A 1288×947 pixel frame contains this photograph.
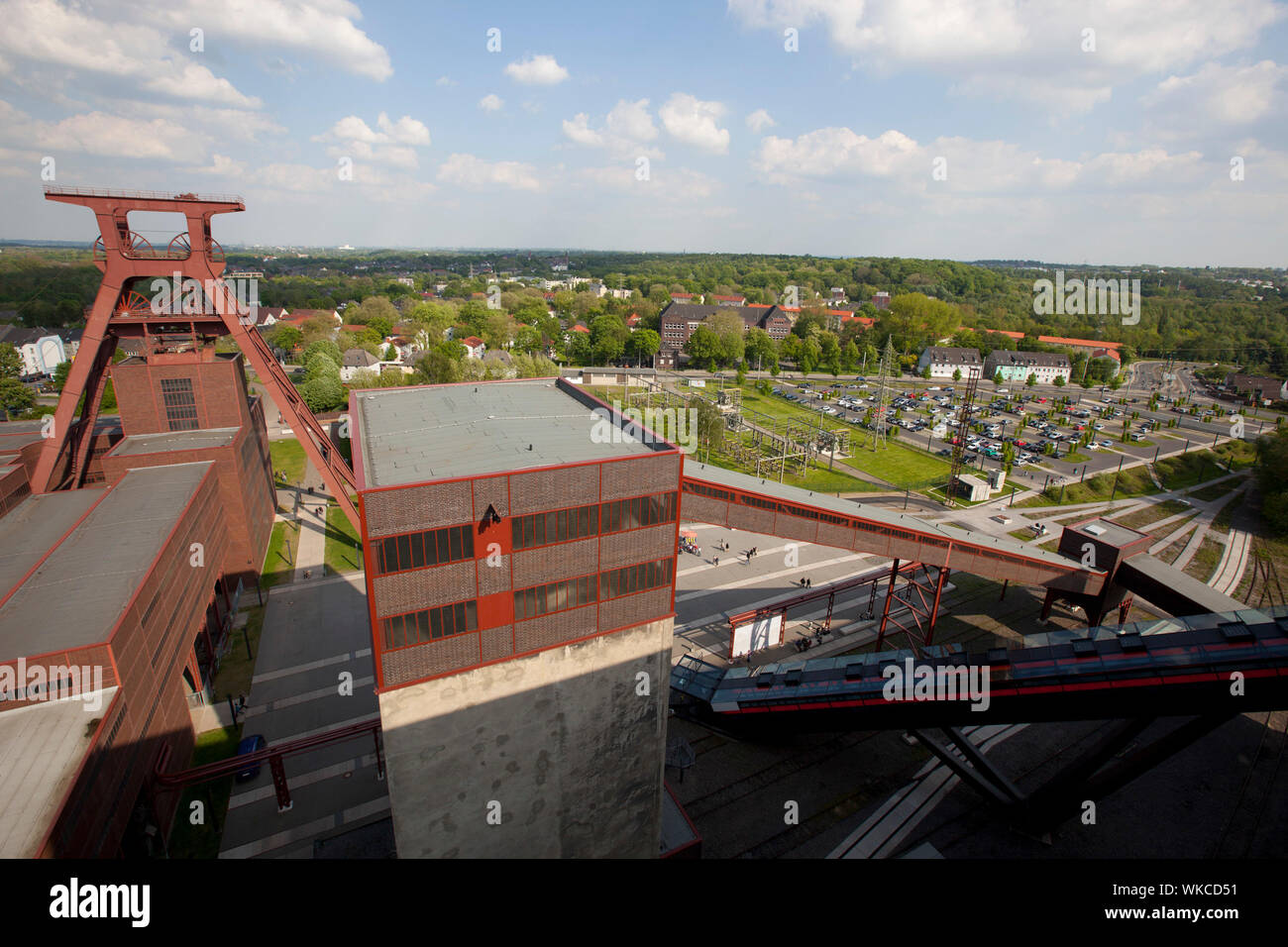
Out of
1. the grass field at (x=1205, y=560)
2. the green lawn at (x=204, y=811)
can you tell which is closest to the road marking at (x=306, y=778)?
the green lawn at (x=204, y=811)

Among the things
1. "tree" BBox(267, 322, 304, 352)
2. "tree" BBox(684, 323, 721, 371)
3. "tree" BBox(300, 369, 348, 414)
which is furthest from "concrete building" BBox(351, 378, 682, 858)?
"tree" BBox(267, 322, 304, 352)

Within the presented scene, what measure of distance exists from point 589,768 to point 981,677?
14137mm

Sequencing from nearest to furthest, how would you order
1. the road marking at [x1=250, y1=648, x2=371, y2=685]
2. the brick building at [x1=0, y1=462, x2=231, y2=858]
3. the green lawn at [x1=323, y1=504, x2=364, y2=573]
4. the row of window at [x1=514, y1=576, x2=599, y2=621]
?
the brick building at [x1=0, y1=462, x2=231, y2=858] < the row of window at [x1=514, y1=576, x2=599, y2=621] < the road marking at [x1=250, y1=648, x2=371, y2=685] < the green lawn at [x1=323, y1=504, x2=364, y2=573]

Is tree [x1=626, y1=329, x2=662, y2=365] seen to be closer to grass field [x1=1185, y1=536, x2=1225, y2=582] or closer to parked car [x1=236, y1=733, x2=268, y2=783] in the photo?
grass field [x1=1185, y1=536, x2=1225, y2=582]

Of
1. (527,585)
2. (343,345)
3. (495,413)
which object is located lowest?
(527,585)

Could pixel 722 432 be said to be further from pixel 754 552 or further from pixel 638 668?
pixel 638 668

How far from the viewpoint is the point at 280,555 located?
44.3 metres

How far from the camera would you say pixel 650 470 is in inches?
765

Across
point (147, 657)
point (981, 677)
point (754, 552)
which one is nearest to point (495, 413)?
point (147, 657)

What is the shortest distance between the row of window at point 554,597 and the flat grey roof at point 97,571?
14895 mm

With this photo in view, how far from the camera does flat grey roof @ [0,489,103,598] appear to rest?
2575 cm

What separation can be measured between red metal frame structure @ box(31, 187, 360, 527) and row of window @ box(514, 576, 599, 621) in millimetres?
19548

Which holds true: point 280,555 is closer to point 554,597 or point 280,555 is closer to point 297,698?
point 297,698

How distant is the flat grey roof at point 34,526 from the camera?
2575 centimetres
